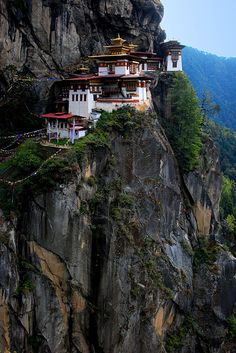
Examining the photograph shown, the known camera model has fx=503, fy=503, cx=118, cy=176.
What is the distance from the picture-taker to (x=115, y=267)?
113 ft

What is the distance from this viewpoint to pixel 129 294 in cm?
3506

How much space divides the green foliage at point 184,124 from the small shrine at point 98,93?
3.79m

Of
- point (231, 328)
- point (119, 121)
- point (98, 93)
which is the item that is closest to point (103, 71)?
point (98, 93)

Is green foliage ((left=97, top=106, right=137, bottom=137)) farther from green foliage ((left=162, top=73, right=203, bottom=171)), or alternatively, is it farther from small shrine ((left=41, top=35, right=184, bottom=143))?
green foliage ((left=162, top=73, right=203, bottom=171))

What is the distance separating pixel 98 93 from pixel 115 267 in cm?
1503

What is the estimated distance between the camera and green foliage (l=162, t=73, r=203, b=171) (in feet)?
156

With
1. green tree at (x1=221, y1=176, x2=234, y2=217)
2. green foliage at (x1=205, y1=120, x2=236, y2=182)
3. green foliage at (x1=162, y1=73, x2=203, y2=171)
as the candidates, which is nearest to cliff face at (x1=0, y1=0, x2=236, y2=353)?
green foliage at (x1=162, y1=73, x2=203, y2=171)

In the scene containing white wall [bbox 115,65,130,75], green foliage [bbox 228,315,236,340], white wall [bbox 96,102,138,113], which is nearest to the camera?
white wall [bbox 96,102,138,113]

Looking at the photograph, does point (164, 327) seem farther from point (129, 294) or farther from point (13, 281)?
point (13, 281)

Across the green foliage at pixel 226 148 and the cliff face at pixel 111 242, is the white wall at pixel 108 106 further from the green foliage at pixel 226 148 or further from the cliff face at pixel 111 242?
the green foliage at pixel 226 148

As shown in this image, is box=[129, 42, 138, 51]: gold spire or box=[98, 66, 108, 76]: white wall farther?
box=[129, 42, 138, 51]: gold spire

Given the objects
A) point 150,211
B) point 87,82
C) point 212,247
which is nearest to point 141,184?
point 150,211

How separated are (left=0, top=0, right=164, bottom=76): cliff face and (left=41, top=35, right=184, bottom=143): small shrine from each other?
6.92 feet

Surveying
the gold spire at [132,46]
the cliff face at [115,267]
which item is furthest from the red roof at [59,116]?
the gold spire at [132,46]
